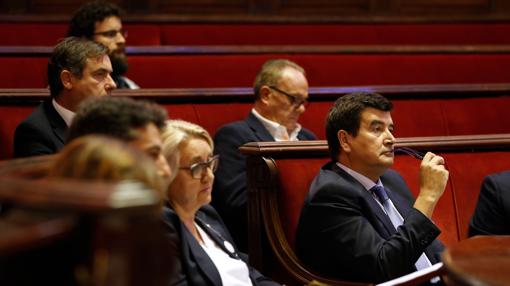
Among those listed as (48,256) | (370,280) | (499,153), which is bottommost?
(370,280)

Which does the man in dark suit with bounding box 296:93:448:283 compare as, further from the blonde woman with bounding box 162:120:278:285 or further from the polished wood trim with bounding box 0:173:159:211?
the polished wood trim with bounding box 0:173:159:211

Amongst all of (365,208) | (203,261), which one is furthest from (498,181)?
(203,261)

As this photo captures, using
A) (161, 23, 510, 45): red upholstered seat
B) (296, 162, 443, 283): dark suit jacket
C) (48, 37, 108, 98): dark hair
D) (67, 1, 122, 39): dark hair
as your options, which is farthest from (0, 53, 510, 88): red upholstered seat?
(296, 162, 443, 283): dark suit jacket

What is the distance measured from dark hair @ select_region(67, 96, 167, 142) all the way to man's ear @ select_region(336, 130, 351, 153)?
73cm

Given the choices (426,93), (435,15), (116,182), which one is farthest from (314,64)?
(116,182)

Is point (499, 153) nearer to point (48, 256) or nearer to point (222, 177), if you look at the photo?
point (222, 177)

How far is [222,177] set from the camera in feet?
6.65

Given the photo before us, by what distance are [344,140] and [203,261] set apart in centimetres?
45

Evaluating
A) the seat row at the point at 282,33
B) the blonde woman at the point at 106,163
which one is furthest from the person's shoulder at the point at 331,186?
the seat row at the point at 282,33

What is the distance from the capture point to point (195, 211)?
1.40 meters

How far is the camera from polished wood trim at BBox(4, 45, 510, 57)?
2.48 metres

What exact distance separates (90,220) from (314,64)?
2196 mm

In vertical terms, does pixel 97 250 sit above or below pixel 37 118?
above

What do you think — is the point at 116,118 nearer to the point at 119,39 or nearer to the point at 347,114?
the point at 347,114
